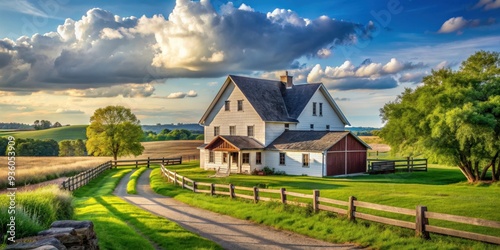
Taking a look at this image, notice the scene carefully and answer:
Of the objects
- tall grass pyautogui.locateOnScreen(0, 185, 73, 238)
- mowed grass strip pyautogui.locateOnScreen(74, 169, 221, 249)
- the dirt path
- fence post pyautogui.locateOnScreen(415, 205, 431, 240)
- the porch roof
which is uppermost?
the porch roof

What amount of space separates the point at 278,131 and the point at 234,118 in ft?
18.2

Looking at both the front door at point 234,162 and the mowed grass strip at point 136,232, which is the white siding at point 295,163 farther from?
the mowed grass strip at point 136,232

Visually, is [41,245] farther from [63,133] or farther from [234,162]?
[63,133]

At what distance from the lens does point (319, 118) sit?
50.8 m

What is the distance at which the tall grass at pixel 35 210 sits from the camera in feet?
34.3

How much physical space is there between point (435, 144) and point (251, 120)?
2001 cm

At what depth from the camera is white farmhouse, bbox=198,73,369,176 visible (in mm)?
41469

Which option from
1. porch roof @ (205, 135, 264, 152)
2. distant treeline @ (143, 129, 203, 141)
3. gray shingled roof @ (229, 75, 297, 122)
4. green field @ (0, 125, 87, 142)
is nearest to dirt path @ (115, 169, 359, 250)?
porch roof @ (205, 135, 264, 152)

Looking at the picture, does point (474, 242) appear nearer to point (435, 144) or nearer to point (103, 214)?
point (103, 214)

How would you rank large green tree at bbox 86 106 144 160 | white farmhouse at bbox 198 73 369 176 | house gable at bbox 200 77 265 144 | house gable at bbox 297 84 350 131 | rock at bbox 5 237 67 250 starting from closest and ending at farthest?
1. rock at bbox 5 237 67 250
2. white farmhouse at bbox 198 73 369 176
3. house gable at bbox 200 77 265 144
4. house gable at bbox 297 84 350 131
5. large green tree at bbox 86 106 144 160

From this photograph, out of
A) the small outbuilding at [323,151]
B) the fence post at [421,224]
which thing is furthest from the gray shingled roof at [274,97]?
the fence post at [421,224]

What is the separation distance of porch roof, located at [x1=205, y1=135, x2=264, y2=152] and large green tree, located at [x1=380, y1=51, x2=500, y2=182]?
15.3 m

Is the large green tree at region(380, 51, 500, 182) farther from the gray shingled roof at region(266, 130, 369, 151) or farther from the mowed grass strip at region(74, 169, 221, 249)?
the mowed grass strip at region(74, 169, 221, 249)

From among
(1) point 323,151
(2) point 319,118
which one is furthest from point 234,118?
(1) point 323,151
